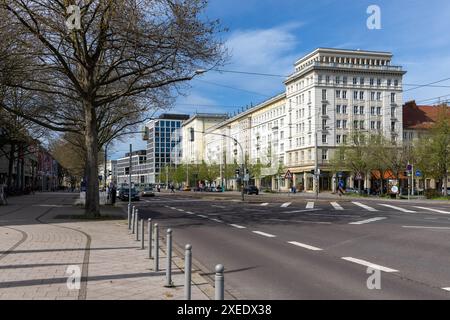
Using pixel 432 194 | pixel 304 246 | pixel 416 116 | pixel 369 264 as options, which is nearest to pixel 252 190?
pixel 432 194

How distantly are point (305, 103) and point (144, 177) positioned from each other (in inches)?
3388

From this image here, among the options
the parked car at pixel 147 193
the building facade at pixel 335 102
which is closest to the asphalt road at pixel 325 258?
the parked car at pixel 147 193

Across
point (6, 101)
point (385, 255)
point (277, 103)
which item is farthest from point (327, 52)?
point (385, 255)

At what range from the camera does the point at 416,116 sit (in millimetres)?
104812

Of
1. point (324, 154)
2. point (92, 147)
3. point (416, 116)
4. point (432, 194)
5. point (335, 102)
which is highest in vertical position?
point (335, 102)

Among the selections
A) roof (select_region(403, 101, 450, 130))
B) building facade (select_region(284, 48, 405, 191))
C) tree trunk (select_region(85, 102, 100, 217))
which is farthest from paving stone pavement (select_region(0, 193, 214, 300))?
roof (select_region(403, 101, 450, 130))

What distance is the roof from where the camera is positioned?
99.9 m

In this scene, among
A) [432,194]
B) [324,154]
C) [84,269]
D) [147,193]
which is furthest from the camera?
Result: [324,154]

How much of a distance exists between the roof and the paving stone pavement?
308 ft

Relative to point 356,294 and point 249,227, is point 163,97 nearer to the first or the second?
point 249,227

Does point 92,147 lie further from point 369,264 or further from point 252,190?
point 252,190

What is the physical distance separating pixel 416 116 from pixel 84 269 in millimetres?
104779

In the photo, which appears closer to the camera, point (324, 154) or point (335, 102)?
point (324, 154)

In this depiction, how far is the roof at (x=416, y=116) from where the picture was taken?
99894mm
